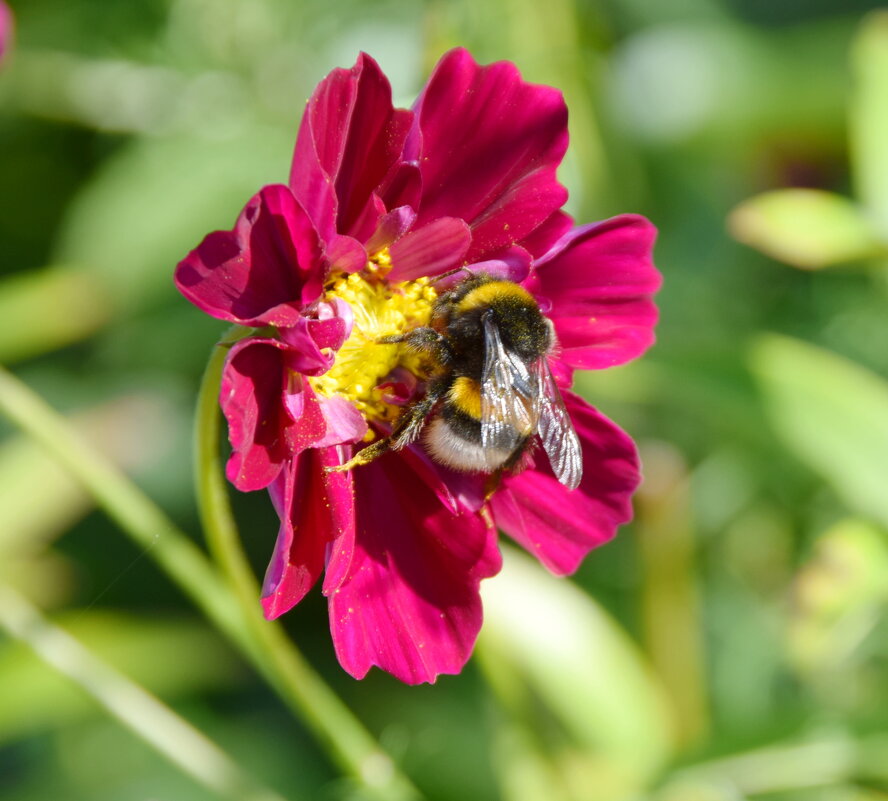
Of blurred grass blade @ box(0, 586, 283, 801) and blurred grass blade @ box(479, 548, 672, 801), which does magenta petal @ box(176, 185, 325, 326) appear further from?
blurred grass blade @ box(479, 548, 672, 801)

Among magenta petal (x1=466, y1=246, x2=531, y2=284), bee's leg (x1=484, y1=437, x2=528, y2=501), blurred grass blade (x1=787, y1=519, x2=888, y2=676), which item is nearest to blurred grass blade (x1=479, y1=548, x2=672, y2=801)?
blurred grass blade (x1=787, y1=519, x2=888, y2=676)

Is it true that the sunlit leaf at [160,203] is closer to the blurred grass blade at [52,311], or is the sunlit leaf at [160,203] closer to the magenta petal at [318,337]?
the blurred grass blade at [52,311]

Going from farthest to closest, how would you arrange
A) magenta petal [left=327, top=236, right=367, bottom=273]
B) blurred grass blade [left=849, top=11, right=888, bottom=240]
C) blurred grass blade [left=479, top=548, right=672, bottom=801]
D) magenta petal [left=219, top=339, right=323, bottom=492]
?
blurred grass blade [left=849, top=11, right=888, bottom=240] < blurred grass blade [left=479, top=548, right=672, bottom=801] < magenta petal [left=327, top=236, right=367, bottom=273] < magenta petal [left=219, top=339, right=323, bottom=492]

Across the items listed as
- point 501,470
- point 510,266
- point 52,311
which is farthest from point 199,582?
point 52,311

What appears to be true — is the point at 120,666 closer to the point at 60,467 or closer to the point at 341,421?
the point at 60,467

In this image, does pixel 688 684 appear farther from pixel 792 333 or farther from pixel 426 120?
pixel 426 120
